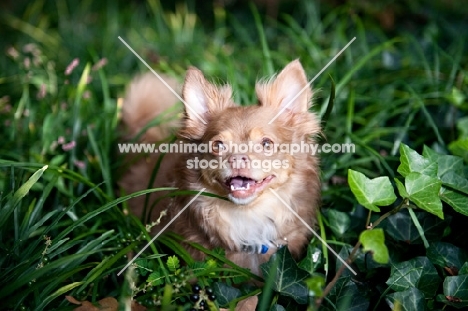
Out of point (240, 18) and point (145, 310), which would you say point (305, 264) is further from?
point (240, 18)

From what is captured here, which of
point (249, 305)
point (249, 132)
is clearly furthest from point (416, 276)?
point (249, 132)

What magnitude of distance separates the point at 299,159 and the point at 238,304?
A: 2.42 feet

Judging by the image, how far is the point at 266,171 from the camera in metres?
2.29

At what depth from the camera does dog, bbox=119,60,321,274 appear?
2.34 m

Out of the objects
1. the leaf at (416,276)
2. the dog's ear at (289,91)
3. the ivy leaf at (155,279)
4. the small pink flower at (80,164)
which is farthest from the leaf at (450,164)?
the small pink flower at (80,164)

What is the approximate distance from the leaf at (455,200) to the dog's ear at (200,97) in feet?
3.58

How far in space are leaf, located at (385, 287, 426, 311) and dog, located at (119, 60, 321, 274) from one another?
1.86 ft

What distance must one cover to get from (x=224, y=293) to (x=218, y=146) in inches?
25.2

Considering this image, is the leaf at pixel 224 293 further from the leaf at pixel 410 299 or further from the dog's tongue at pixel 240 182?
the leaf at pixel 410 299

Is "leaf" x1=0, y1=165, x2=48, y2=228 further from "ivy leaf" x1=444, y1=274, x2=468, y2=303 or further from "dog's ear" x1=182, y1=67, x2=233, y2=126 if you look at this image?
"ivy leaf" x1=444, y1=274, x2=468, y2=303

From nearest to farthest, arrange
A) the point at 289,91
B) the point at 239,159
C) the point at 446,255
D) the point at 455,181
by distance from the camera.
A: the point at 239,159 → the point at 446,255 → the point at 455,181 → the point at 289,91

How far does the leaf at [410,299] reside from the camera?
2.09 metres

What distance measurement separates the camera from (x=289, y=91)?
2.57 m

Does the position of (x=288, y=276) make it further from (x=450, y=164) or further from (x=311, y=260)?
(x=450, y=164)
